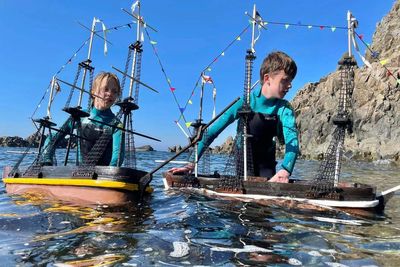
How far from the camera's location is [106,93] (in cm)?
965

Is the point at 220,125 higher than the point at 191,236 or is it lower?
higher

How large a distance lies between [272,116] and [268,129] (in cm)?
31

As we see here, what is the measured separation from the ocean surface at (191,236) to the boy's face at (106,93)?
3023 mm

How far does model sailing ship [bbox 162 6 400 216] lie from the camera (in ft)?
24.0

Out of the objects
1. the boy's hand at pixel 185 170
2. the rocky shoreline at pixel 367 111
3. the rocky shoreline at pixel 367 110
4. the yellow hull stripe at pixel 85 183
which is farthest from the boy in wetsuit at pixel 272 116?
the rocky shoreline at pixel 367 111

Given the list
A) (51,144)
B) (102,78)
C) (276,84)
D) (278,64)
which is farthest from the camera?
(51,144)

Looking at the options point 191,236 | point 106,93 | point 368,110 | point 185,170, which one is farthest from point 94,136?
point 368,110

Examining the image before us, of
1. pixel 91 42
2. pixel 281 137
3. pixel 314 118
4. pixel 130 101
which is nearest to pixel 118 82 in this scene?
pixel 130 101

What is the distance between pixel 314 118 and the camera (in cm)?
9675

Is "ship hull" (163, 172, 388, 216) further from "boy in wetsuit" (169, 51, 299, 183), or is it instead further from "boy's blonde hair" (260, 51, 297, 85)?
"boy's blonde hair" (260, 51, 297, 85)

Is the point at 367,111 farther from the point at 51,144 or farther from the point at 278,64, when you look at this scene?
the point at 51,144

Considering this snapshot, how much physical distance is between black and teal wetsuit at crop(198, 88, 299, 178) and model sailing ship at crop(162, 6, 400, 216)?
21 centimetres

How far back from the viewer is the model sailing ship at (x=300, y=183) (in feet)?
24.0

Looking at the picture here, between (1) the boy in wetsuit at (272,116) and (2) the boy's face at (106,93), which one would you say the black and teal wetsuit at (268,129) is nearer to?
(1) the boy in wetsuit at (272,116)
